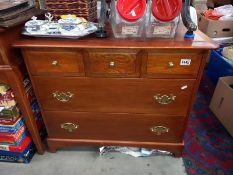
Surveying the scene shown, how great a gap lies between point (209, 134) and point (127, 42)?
1.09 metres

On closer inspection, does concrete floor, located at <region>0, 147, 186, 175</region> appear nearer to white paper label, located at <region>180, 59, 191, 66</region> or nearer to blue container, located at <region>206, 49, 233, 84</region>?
white paper label, located at <region>180, 59, 191, 66</region>

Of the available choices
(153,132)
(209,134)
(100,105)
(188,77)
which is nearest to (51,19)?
(100,105)

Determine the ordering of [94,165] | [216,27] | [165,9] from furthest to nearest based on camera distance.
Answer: [216,27]
[94,165]
[165,9]

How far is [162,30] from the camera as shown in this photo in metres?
1.01

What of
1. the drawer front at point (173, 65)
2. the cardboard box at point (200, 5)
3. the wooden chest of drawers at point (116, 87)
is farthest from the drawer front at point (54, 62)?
the cardboard box at point (200, 5)

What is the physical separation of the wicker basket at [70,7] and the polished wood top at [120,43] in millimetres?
186

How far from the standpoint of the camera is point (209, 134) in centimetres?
160

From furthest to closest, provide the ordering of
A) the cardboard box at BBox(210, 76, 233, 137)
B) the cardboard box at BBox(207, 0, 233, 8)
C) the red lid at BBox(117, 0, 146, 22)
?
the cardboard box at BBox(207, 0, 233, 8), the cardboard box at BBox(210, 76, 233, 137), the red lid at BBox(117, 0, 146, 22)

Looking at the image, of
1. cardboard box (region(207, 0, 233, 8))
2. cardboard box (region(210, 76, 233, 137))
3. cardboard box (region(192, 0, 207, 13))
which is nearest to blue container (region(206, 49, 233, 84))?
cardboard box (region(210, 76, 233, 137))

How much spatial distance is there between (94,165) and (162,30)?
3.24 ft

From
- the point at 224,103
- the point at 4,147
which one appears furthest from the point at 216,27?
the point at 4,147

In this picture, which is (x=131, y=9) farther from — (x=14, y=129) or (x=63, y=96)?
(x=14, y=129)

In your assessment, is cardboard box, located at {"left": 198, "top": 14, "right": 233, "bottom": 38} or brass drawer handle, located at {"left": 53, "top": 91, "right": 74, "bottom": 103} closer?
brass drawer handle, located at {"left": 53, "top": 91, "right": 74, "bottom": 103}

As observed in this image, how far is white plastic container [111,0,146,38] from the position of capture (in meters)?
1.00
